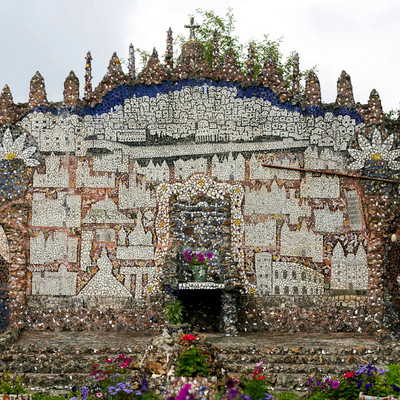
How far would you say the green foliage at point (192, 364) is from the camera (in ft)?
33.0

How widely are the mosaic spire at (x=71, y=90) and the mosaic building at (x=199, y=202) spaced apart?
33 millimetres

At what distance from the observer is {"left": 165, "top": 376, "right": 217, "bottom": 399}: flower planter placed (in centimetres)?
941

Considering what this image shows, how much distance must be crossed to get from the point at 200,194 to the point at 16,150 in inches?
195

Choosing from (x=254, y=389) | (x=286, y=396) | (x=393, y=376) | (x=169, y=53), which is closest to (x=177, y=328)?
(x=286, y=396)

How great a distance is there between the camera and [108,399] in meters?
10.6

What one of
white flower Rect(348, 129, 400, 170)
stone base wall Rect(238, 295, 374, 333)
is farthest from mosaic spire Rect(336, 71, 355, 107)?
stone base wall Rect(238, 295, 374, 333)

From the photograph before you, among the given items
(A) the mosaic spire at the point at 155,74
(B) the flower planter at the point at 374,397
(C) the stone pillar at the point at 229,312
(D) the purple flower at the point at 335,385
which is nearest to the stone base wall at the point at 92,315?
(C) the stone pillar at the point at 229,312

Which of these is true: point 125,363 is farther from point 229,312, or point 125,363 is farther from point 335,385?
point 229,312

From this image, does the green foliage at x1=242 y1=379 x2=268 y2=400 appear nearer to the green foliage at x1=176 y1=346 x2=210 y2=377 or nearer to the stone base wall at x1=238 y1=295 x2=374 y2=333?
the green foliage at x1=176 y1=346 x2=210 y2=377

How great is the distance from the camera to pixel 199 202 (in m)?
17.7

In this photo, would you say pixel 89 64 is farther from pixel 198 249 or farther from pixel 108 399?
pixel 108 399

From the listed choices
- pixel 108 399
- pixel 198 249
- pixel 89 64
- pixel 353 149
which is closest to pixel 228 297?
pixel 198 249

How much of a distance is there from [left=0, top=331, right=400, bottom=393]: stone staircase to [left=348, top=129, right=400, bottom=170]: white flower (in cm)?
452

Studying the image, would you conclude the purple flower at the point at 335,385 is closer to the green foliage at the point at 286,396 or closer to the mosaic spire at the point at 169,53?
the green foliage at the point at 286,396
